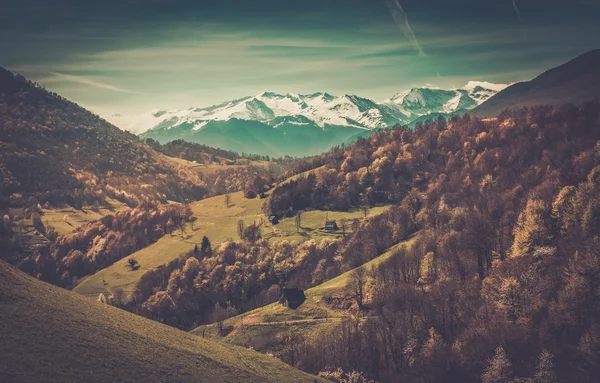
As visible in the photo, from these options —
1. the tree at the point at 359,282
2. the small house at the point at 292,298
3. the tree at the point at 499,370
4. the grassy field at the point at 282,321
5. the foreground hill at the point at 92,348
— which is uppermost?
the foreground hill at the point at 92,348

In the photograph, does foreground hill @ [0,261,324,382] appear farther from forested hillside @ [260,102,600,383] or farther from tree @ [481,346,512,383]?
tree @ [481,346,512,383]

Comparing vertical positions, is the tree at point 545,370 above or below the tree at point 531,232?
below

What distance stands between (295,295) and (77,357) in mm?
105693

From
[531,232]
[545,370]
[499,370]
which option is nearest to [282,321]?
[499,370]

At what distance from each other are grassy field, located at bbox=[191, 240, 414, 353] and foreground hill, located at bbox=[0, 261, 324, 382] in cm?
3438

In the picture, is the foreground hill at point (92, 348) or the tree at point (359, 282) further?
the tree at point (359, 282)

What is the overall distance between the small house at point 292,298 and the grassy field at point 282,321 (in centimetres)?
177

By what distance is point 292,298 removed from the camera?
182375mm

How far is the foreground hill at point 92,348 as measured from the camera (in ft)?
257

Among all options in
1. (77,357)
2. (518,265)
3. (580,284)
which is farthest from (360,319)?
(77,357)

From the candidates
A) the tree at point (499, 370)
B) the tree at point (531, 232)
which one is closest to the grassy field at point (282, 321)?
the tree at point (531, 232)

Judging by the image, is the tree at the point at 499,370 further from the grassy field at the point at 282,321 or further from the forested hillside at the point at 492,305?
the grassy field at the point at 282,321

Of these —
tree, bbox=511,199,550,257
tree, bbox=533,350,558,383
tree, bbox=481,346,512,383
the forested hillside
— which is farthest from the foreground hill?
tree, bbox=511,199,550,257

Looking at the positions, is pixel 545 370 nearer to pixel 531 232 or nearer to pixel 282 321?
pixel 531 232
